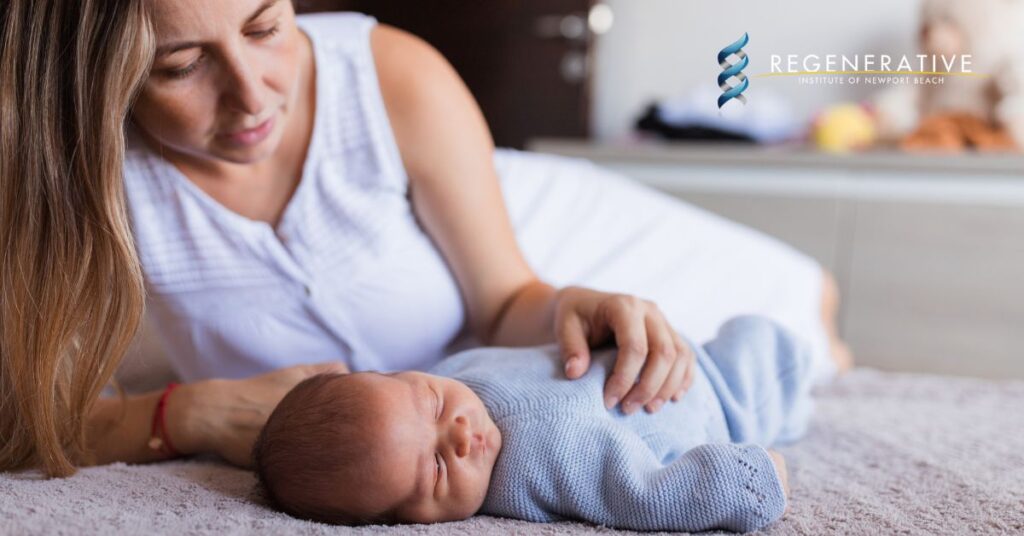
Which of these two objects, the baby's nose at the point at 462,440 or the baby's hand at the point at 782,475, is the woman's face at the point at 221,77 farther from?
the baby's hand at the point at 782,475

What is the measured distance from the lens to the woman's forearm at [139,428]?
3.72ft

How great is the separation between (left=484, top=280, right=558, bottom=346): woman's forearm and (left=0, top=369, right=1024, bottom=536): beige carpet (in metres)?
0.33

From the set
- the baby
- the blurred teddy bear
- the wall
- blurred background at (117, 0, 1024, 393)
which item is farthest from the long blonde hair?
the wall

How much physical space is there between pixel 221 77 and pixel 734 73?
57 cm

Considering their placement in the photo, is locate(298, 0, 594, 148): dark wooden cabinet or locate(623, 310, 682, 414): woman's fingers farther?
locate(298, 0, 594, 148): dark wooden cabinet

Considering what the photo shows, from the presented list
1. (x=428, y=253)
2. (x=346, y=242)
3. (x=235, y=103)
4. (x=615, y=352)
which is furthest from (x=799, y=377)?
(x=235, y=103)

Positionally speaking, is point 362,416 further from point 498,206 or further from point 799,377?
point 799,377

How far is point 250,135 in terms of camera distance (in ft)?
3.55

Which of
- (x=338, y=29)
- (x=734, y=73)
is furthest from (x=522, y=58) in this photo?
(x=734, y=73)

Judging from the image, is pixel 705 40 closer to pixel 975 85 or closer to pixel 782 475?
pixel 975 85

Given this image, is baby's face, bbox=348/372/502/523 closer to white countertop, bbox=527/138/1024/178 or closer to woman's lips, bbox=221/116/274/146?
woman's lips, bbox=221/116/274/146

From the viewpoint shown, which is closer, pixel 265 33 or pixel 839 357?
pixel 265 33

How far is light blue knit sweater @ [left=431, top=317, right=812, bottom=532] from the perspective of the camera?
0.85 meters

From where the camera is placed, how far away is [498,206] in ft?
4.29
